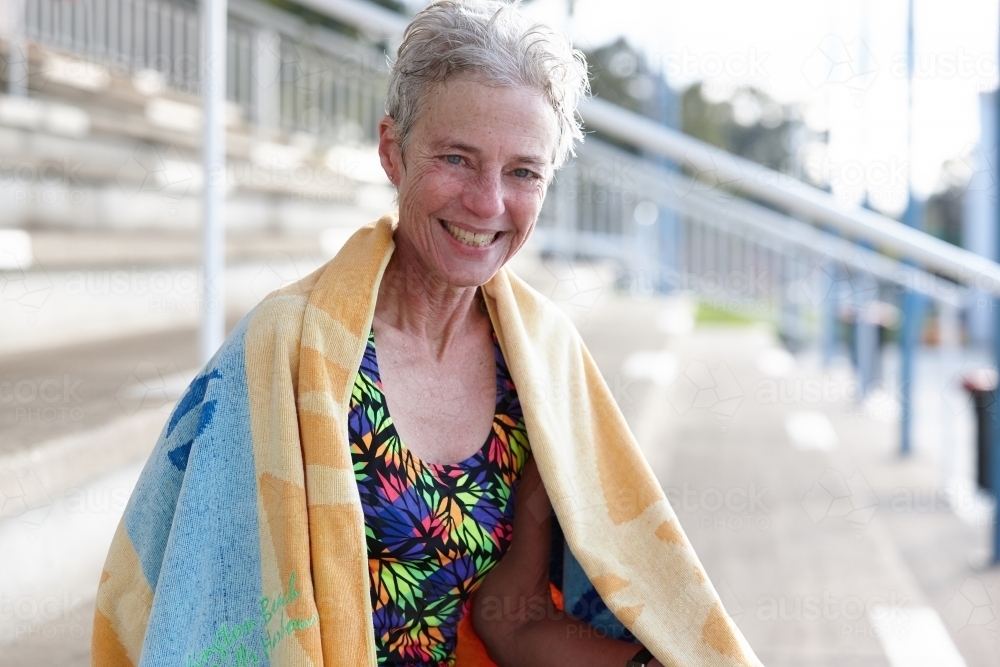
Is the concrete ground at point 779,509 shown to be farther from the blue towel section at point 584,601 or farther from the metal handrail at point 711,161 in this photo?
the metal handrail at point 711,161

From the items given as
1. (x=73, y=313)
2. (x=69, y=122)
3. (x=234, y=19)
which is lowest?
(x=73, y=313)

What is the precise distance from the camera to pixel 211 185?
1604 mm

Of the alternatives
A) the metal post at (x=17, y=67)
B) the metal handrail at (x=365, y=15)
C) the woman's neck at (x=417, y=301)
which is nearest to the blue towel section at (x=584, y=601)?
the woman's neck at (x=417, y=301)

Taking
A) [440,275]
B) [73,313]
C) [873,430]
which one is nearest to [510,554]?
[440,275]

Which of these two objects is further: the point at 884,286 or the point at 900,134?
the point at 884,286

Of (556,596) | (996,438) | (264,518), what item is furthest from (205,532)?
(996,438)

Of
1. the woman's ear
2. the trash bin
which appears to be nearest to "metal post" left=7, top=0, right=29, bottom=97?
the woman's ear

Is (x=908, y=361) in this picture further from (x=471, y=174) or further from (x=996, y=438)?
(x=471, y=174)

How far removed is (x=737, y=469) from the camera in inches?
133

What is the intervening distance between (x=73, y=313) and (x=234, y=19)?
7.86 feet

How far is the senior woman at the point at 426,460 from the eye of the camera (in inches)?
33.9

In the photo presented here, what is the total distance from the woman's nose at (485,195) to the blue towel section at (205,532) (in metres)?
0.28

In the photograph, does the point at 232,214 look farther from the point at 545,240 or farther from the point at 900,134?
the point at 900,134

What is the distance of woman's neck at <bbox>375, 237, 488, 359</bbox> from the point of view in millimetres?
1071
